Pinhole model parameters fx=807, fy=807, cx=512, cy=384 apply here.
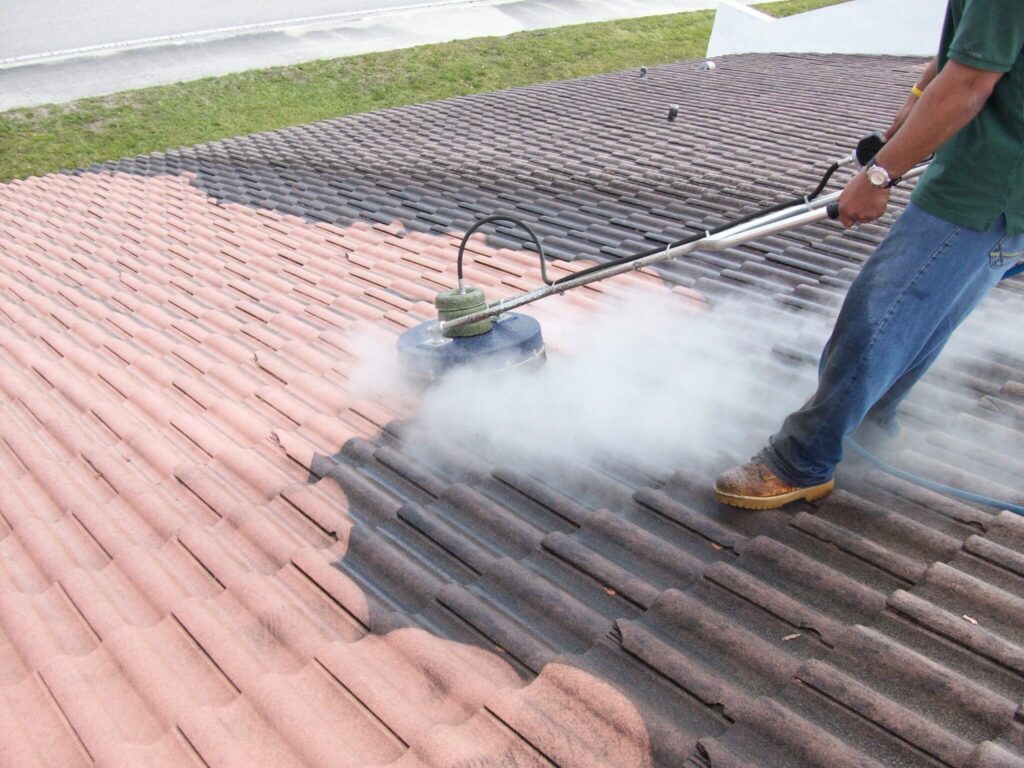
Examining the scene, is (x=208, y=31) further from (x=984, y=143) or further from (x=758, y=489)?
(x=984, y=143)

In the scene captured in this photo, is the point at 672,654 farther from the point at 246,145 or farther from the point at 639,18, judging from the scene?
the point at 639,18

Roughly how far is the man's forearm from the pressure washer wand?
353 millimetres

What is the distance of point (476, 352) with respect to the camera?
289 centimetres

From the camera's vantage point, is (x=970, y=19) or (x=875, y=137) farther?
(x=875, y=137)

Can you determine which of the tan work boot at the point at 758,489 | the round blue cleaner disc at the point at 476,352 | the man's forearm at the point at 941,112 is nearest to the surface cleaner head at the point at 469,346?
the round blue cleaner disc at the point at 476,352

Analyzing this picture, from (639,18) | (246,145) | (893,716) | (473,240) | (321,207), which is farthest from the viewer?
(639,18)

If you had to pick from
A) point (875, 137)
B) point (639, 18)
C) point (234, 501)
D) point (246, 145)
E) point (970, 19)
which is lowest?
point (639, 18)

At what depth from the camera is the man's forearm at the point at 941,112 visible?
1.72 metres

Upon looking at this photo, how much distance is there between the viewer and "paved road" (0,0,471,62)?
21.0m

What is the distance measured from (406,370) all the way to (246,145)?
6116 mm

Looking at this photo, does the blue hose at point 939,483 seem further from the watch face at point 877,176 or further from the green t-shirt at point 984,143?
the watch face at point 877,176

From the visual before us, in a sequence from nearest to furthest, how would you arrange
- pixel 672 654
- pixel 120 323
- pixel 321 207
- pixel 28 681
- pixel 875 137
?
pixel 672 654 → pixel 28 681 → pixel 875 137 → pixel 120 323 → pixel 321 207

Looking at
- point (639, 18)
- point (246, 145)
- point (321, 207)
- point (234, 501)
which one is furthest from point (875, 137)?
point (639, 18)

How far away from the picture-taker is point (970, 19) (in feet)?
5.45
